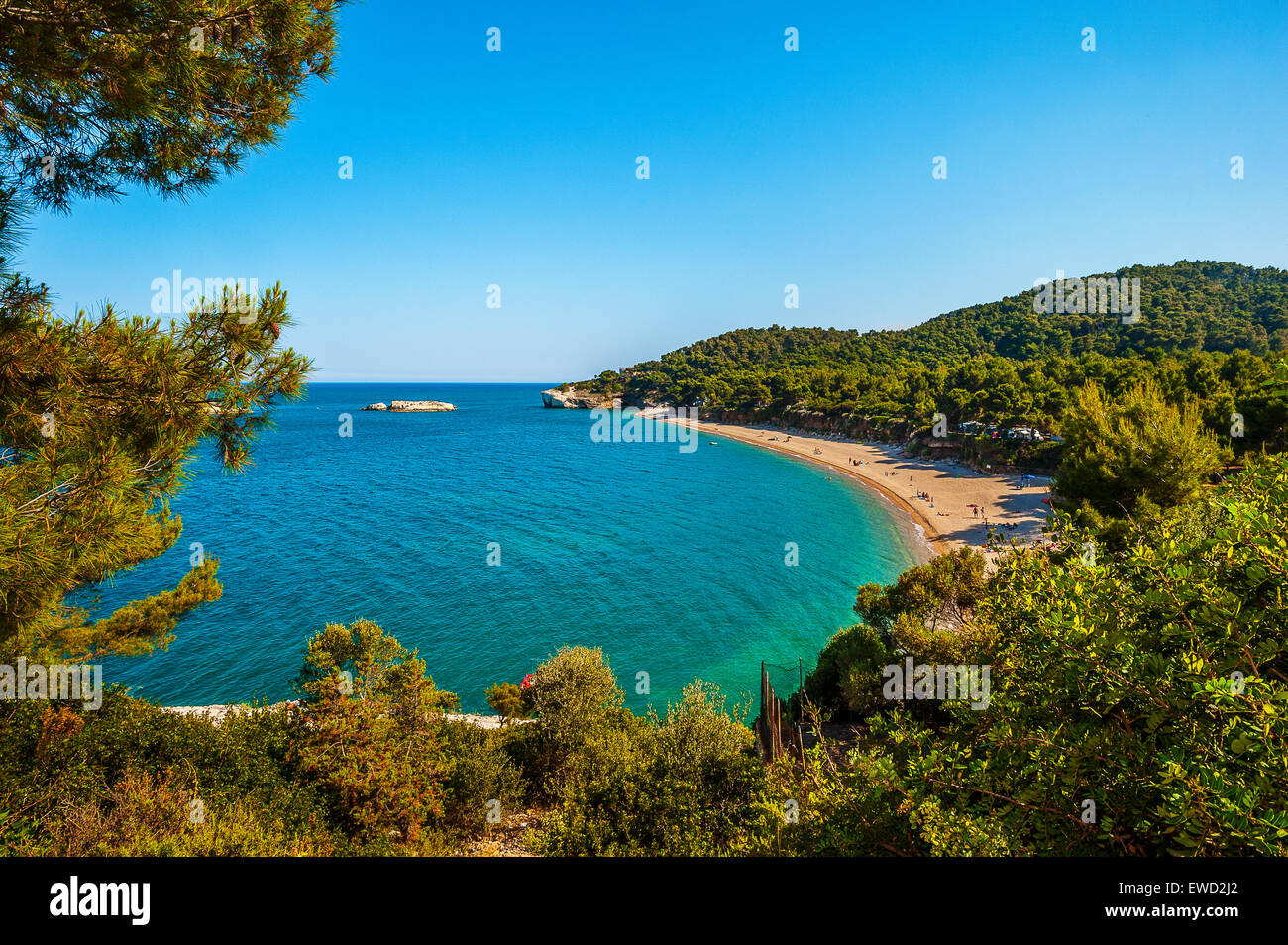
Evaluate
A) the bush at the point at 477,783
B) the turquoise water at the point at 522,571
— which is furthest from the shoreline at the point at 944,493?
the bush at the point at 477,783

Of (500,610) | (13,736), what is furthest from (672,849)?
(500,610)

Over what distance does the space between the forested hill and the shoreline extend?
6.89 m

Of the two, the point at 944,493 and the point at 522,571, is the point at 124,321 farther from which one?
the point at 944,493

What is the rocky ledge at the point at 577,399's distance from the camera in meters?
151

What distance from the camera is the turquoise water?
21234 mm

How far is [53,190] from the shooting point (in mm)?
5328

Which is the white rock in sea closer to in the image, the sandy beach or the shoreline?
the shoreline

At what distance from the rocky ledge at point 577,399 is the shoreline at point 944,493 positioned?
278 ft

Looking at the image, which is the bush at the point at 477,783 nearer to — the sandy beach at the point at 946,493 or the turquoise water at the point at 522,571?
the turquoise water at the point at 522,571

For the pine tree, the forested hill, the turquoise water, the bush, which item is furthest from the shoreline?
the pine tree

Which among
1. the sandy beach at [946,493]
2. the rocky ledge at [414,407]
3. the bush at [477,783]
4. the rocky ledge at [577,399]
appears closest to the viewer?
the bush at [477,783]

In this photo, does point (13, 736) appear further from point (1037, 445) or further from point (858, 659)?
point (1037, 445)

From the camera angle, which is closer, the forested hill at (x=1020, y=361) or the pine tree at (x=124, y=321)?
the pine tree at (x=124, y=321)
